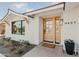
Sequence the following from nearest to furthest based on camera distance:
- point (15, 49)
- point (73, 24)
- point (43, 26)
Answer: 1. point (73, 24)
2. point (15, 49)
3. point (43, 26)

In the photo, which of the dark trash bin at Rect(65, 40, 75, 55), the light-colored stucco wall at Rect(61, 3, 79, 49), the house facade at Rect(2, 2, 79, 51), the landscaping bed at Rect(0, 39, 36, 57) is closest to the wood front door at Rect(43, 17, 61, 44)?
the house facade at Rect(2, 2, 79, 51)

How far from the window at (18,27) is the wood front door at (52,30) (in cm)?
249

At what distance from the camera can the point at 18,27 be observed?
12.3m

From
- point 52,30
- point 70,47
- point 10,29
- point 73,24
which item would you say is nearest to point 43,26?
point 52,30

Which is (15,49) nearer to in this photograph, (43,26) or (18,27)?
(43,26)

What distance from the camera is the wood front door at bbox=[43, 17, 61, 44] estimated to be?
9.75 metres

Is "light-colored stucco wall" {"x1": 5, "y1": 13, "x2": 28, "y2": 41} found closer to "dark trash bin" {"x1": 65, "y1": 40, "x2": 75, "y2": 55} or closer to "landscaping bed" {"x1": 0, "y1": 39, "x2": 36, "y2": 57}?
"landscaping bed" {"x1": 0, "y1": 39, "x2": 36, "y2": 57}

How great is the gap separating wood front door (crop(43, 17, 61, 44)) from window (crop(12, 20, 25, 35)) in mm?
2487

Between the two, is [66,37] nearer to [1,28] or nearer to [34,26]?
[34,26]

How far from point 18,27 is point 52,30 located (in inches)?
165

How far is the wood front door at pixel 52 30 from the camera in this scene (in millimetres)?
→ 9750

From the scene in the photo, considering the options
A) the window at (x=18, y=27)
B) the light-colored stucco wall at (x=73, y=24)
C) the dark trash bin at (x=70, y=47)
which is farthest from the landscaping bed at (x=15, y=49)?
the light-colored stucco wall at (x=73, y=24)

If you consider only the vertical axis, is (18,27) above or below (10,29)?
above

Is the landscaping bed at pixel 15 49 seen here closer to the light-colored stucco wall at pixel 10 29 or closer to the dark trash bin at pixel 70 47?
the light-colored stucco wall at pixel 10 29
